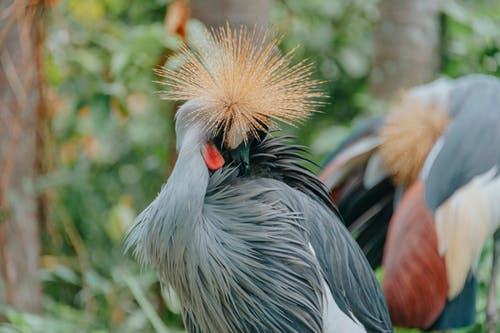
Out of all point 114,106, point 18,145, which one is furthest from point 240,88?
point 114,106

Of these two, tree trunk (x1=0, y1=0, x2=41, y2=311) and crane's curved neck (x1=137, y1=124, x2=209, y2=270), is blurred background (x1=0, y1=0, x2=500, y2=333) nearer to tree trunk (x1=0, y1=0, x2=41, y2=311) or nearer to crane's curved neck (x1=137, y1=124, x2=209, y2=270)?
tree trunk (x1=0, y1=0, x2=41, y2=311)

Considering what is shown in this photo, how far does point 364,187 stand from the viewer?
227 centimetres

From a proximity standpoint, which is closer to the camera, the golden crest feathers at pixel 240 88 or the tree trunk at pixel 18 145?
the golden crest feathers at pixel 240 88

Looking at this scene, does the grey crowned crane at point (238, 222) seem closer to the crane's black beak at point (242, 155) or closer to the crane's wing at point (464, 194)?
the crane's black beak at point (242, 155)

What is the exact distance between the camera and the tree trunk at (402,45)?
10.4ft

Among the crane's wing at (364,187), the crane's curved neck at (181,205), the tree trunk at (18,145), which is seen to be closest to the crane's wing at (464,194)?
the crane's wing at (364,187)

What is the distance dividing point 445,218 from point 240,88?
2.71 feet

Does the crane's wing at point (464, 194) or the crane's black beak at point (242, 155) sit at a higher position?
the crane's black beak at point (242, 155)

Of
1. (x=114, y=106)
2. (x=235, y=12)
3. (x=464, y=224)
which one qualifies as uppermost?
(x=235, y=12)

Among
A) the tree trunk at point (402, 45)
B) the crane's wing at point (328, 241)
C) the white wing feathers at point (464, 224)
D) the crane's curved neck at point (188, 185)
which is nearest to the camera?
the crane's curved neck at point (188, 185)

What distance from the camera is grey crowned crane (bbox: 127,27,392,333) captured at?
1.34m

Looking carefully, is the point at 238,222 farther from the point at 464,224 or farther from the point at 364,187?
the point at 364,187

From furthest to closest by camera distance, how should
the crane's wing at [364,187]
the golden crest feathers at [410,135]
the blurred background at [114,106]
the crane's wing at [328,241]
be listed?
the blurred background at [114,106] → the crane's wing at [364,187] → the golden crest feathers at [410,135] → the crane's wing at [328,241]

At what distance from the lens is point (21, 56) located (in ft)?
7.83
